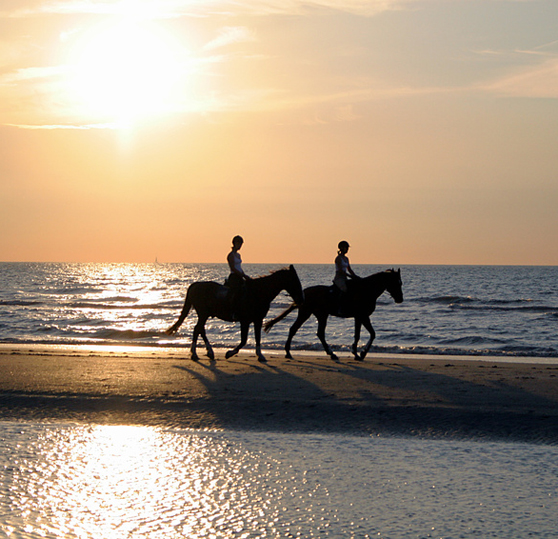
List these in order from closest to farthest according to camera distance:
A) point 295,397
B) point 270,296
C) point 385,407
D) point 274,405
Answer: point 385,407 < point 274,405 < point 295,397 < point 270,296

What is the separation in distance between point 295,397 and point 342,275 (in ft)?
19.6

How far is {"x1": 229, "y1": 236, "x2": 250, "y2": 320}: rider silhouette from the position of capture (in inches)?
567

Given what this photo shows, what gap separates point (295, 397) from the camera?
34.1 feet

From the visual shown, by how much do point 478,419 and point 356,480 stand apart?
3.55 meters

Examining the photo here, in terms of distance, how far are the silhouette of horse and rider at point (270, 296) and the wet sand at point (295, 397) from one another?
53.2 inches

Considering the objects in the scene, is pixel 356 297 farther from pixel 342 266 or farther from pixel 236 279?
pixel 236 279

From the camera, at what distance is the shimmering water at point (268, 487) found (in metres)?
4.74

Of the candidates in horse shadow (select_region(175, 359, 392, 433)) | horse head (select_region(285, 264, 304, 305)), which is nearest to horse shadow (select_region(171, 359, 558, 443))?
horse shadow (select_region(175, 359, 392, 433))

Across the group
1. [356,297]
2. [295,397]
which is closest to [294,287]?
[356,297]

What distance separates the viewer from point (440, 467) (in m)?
6.50

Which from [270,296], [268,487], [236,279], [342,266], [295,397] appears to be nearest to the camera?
[268,487]

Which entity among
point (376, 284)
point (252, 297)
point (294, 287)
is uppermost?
point (376, 284)

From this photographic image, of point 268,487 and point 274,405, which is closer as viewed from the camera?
point 268,487

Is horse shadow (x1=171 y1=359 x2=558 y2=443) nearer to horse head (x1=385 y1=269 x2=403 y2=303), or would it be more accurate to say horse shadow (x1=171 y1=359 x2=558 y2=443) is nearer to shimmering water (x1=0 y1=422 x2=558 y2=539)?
shimmering water (x1=0 y1=422 x2=558 y2=539)
